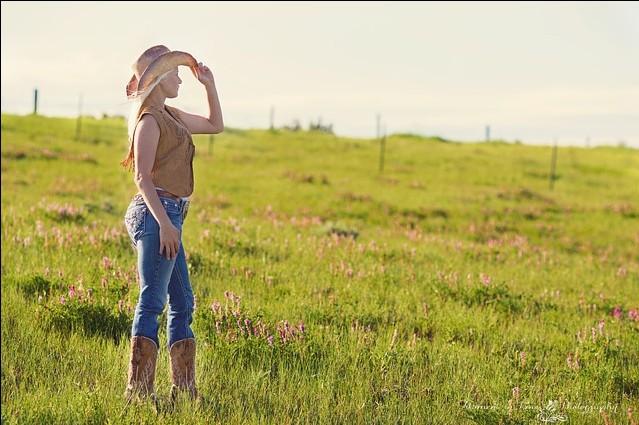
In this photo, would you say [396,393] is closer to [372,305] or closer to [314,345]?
[314,345]

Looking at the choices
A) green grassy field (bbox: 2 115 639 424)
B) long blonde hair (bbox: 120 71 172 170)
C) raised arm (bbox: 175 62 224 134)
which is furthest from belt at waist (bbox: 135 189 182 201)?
green grassy field (bbox: 2 115 639 424)

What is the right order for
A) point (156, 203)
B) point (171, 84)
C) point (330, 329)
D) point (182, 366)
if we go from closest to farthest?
1. point (156, 203)
2. point (171, 84)
3. point (182, 366)
4. point (330, 329)

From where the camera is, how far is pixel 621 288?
485 inches

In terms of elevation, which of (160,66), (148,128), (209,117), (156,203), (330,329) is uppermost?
(160,66)

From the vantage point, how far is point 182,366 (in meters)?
5.44

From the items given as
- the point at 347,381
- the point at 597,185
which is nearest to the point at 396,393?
the point at 347,381

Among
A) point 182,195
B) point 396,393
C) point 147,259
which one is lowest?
point 396,393

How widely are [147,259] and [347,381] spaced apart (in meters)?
1.98

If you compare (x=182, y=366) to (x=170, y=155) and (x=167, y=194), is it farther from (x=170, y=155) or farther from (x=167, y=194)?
(x=170, y=155)

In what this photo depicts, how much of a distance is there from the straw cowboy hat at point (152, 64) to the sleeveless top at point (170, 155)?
180mm

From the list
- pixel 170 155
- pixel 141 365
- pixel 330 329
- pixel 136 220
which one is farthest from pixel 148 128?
pixel 330 329

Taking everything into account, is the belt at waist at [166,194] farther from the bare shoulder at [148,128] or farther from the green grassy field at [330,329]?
the green grassy field at [330,329]

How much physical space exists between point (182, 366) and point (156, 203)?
1.29 meters

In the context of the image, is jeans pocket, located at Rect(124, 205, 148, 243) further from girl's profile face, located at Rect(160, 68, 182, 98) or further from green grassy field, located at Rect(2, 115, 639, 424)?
green grassy field, located at Rect(2, 115, 639, 424)
